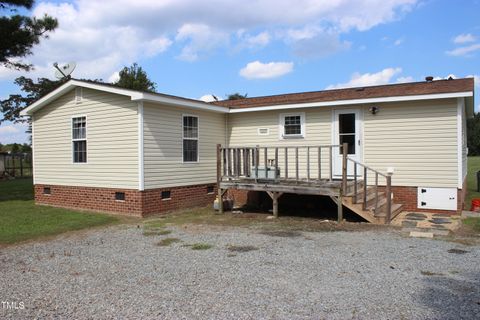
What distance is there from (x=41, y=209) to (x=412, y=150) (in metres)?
10.4

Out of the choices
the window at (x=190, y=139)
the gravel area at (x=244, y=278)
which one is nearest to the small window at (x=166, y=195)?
the window at (x=190, y=139)

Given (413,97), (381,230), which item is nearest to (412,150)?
(413,97)

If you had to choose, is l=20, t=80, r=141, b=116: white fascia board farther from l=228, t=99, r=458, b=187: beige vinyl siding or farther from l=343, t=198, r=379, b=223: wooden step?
l=343, t=198, r=379, b=223: wooden step

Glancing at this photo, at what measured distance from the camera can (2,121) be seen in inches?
1244

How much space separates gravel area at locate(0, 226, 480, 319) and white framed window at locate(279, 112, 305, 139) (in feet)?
15.9

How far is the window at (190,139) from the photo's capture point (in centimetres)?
1130

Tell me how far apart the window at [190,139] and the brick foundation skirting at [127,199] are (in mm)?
882

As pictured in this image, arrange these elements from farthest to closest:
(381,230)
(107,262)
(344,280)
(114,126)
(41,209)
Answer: (41,209), (114,126), (381,230), (107,262), (344,280)

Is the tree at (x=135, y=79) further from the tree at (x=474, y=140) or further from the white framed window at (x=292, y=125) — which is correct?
the tree at (x=474, y=140)

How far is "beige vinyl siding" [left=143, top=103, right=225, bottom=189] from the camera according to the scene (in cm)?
1014

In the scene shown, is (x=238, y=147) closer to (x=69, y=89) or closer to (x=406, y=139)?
(x=406, y=139)

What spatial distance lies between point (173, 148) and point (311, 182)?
3919mm

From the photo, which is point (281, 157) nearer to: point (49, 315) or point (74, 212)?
point (74, 212)

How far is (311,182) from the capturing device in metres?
9.30
